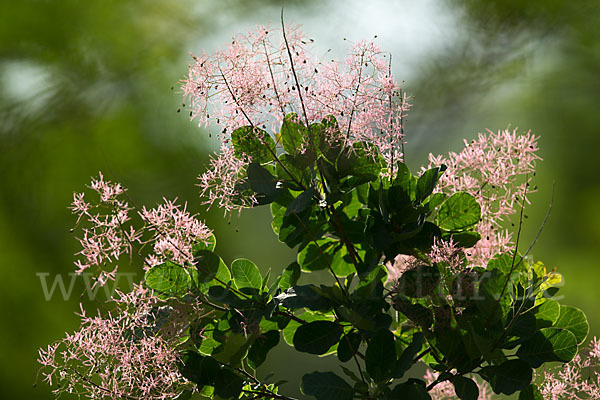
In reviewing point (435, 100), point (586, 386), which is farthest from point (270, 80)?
point (435, 100)

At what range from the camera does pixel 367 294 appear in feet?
1.67

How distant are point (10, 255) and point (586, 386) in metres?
1.32

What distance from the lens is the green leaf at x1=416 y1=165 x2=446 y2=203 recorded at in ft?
1.72

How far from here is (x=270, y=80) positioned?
54 cm

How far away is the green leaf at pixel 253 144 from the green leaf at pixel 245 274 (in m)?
0.11

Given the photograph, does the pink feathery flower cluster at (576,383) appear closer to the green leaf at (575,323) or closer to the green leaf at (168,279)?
the green leaf at (575,323)

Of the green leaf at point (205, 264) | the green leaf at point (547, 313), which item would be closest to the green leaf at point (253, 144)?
the green leaf at point (205, 264)

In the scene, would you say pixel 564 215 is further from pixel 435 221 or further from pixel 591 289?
pixel 435 221

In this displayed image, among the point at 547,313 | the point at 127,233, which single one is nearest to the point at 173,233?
the point at 127,233

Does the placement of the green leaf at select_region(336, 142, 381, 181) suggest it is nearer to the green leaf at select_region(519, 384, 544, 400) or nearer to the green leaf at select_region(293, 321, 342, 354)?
the green leaf at select_region(293, 321, 342, 354)

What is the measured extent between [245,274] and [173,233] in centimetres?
9

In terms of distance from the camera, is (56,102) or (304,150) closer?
(304,150)

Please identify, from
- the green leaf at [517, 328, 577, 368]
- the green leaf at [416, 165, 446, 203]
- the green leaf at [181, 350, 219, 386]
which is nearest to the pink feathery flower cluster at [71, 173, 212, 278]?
the green leaf at [181, 350, 219, 386]

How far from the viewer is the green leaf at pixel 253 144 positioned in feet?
1.77
